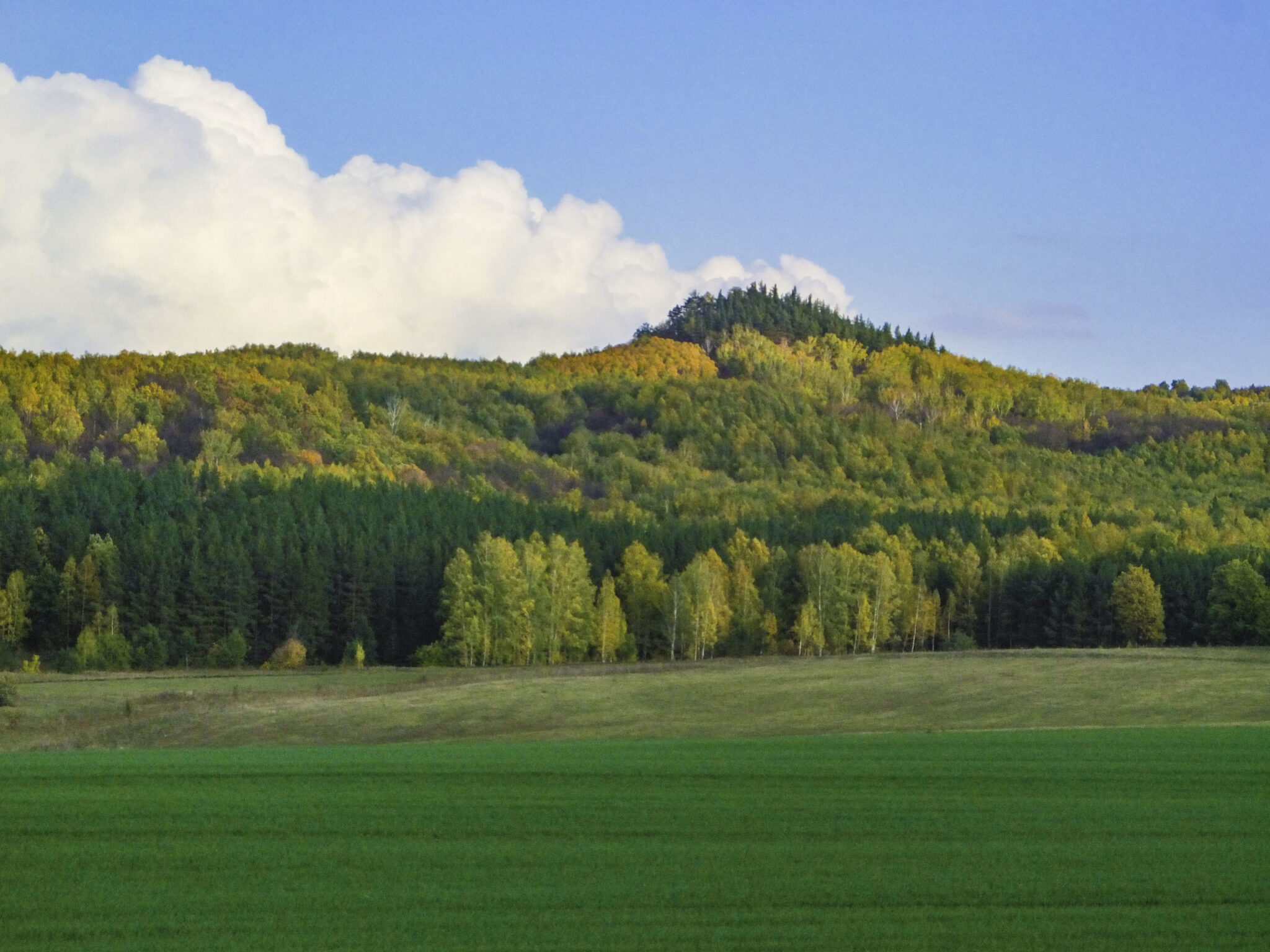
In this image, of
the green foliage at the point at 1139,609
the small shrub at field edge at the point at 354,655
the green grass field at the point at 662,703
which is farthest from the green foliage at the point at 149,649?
the green foliage at the point at 1139,609

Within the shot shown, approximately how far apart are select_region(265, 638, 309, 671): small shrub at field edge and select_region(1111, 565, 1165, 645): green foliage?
6264 centimetres

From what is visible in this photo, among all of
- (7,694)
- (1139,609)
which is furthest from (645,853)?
(1139,609)

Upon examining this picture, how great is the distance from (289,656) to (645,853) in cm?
7785

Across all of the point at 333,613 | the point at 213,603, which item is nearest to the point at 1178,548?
the point at 333,613

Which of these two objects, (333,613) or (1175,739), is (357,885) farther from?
(333,613)

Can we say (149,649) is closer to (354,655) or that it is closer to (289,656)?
(289,656)

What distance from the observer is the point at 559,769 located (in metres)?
29.6

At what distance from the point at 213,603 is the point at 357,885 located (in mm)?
85612

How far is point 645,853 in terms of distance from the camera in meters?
20.6

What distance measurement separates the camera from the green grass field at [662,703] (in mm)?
46688

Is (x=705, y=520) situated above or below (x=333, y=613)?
above

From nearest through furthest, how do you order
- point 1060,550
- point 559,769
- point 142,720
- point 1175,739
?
point 559,769
point 1175,739
point 142,720
point 1060,550

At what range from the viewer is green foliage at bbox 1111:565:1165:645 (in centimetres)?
10088

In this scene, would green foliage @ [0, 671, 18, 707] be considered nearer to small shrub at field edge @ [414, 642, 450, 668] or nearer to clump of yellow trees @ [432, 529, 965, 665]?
small shrub at field edge @ [414, 642, 450, 668]
